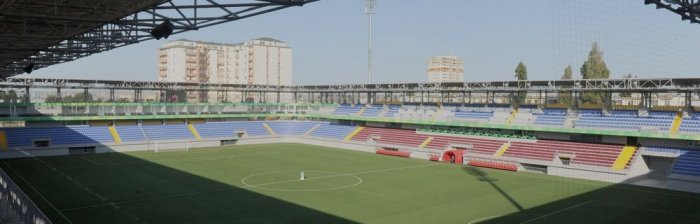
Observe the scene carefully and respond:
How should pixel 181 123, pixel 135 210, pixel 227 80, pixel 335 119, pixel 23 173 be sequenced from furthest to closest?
pixel 227 80 < pixel 335 119 < pixel 181 123 < pixel 23 173 < pixel 135 210

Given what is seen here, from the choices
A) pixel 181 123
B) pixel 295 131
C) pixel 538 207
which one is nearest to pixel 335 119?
pixel 295 131

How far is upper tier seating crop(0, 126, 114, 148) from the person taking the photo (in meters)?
47.5

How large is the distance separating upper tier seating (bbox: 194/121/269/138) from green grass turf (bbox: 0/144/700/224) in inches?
577

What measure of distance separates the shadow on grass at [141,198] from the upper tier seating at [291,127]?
2532 centimetres

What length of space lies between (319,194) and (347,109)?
36.2m

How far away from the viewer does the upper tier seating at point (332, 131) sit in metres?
59.8

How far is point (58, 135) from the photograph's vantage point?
4972 cm

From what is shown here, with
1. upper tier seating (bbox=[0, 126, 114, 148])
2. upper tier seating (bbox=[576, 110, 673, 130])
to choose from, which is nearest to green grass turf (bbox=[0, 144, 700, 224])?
upper tier seating (bbox=[0, 126, 114, 148])

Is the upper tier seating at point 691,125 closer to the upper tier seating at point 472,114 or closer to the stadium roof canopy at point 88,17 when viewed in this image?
the upper tier seating at point 472,114

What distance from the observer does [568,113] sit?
45000 millimetres

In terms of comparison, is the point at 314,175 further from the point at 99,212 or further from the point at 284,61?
the point at 284,61

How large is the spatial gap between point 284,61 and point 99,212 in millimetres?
119091

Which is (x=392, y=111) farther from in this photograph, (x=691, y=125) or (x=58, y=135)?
(x=58, y=135)

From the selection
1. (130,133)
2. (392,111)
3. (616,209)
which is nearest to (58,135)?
(130,133)
